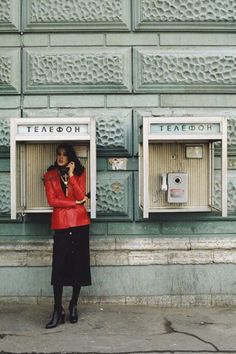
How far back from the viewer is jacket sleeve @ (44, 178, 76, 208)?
6.13 metres

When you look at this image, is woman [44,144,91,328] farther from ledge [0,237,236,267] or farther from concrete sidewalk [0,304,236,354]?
ledge [0,237,236,267]

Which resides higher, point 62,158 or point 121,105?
point 121,105

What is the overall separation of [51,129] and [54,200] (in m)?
0.79

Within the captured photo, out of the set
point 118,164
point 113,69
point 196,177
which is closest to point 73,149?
point 118,164

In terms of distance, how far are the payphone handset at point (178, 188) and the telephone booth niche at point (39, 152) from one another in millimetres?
924

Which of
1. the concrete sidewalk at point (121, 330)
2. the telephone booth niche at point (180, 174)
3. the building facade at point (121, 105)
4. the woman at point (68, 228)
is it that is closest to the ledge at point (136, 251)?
the building facade at point (121, 105)

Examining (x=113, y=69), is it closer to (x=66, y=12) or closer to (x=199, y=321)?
(x=66, y=12)

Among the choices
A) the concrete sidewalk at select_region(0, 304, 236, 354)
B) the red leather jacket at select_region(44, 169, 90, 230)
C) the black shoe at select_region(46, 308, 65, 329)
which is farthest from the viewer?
the red leather jacket at select_region(44, 169, 90, 230)

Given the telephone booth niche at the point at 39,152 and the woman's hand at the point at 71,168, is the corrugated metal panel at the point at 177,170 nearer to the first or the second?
the telephone booth niche at the point at 39,152

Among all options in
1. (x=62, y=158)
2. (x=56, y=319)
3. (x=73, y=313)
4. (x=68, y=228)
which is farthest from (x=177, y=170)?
(x=56, y=319)

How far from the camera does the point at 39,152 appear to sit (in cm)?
680

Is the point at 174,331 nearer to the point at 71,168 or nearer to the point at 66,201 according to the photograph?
the point at 66,201

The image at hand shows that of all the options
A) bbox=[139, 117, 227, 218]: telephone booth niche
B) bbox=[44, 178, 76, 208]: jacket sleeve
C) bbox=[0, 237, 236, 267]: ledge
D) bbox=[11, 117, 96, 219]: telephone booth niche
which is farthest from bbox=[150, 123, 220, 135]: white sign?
bbox=[0, 237, 236, 267]: ledge

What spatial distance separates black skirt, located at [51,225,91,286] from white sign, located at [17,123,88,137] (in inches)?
41.1
